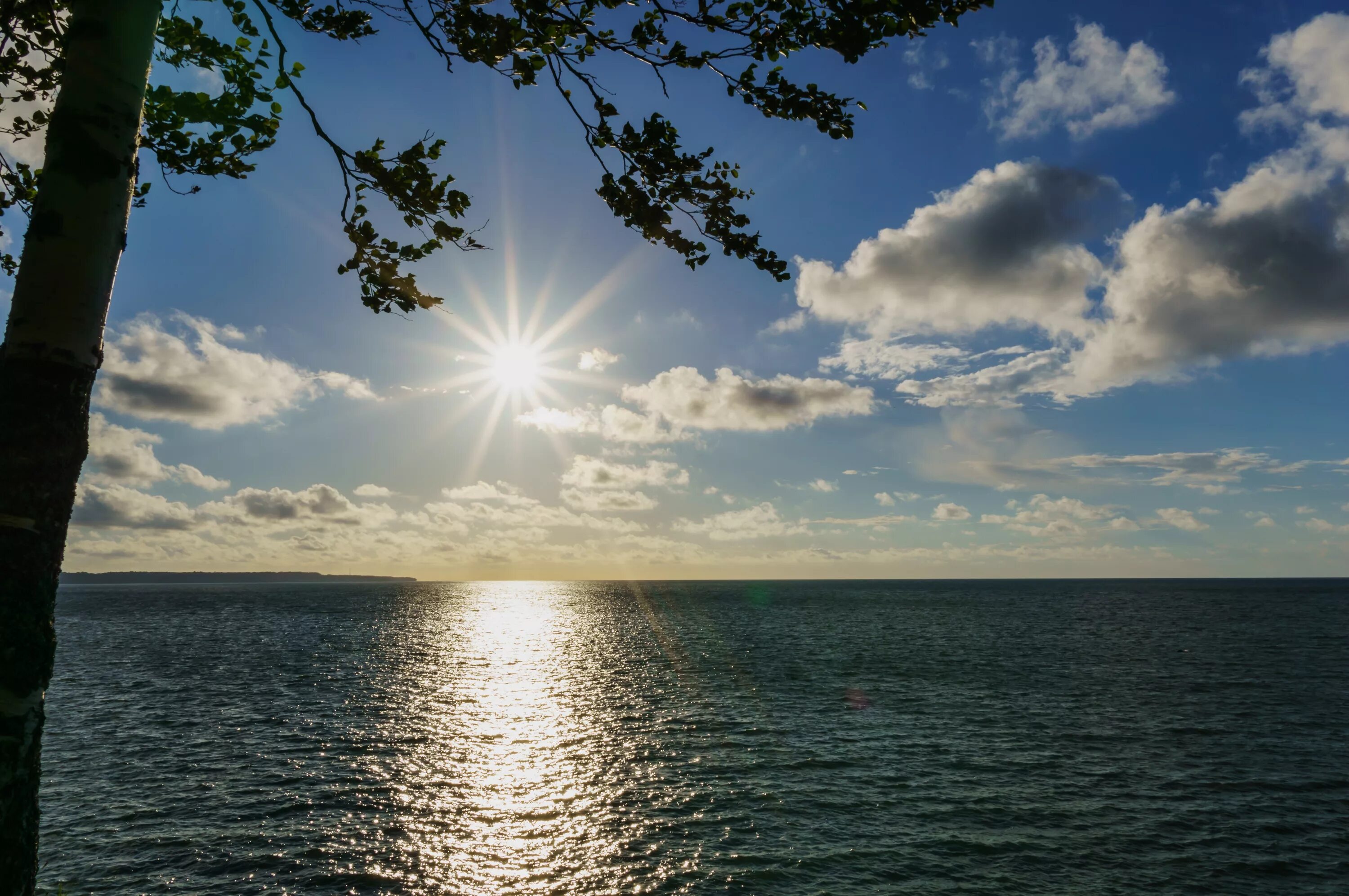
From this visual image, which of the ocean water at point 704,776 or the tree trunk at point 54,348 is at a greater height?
the tree trunk at point 54,348

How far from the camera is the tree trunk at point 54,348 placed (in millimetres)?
4340

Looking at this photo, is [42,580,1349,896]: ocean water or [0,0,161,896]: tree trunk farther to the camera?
[42,580,1349,896]: ocean water

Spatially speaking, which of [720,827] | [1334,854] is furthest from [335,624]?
[1334,854]

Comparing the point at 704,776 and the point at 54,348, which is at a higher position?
the point at 54,348

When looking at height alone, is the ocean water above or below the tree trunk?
below

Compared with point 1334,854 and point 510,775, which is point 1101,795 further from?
point 510,775

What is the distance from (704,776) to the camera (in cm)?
3072

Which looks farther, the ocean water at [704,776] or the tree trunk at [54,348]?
the ocean water at [704,776]

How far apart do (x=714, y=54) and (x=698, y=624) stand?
4620 inches

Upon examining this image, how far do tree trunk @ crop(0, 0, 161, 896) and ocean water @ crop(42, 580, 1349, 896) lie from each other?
19819 mm

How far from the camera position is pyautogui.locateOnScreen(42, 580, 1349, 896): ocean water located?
22.0 metres

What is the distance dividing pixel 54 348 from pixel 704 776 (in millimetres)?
30680

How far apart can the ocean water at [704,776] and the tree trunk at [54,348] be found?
19819mm

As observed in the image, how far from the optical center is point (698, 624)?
392 feet
